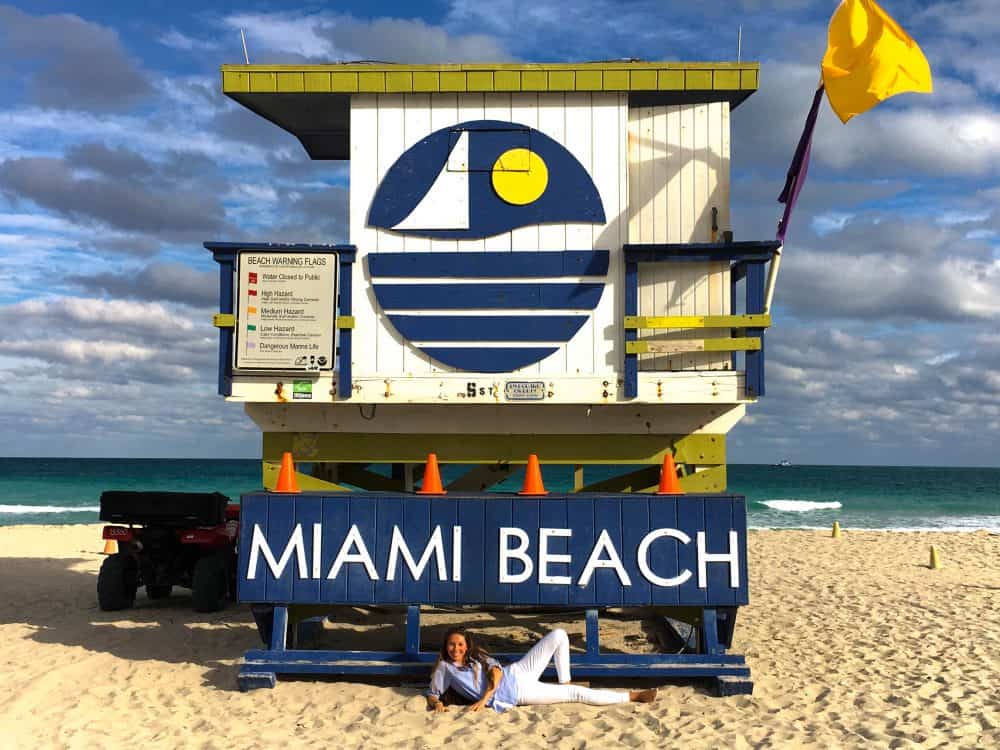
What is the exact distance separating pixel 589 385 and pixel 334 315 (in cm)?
242

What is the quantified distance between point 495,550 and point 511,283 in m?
2.53

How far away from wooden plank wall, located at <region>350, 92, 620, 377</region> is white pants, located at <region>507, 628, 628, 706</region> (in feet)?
8.23

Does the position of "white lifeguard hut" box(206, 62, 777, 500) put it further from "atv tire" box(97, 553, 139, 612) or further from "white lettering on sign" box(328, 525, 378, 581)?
"atv tire" box(97, 553, 139, 612)

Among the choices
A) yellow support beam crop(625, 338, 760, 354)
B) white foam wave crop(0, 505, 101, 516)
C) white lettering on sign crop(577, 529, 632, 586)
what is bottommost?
white foam wave crop(0, 505, 101, 516)

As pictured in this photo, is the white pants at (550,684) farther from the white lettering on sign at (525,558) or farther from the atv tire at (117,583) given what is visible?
the atv tire at (117,583)

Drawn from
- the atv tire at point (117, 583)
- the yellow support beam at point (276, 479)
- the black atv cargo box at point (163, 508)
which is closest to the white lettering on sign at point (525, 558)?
the yellow support beam at point (276, 479)

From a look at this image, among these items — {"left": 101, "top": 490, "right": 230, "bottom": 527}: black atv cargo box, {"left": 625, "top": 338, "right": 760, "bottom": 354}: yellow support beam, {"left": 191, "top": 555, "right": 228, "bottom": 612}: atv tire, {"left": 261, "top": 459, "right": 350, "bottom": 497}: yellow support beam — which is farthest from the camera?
{"left": 101, "top": 490, "right": 230, "bottom": 527}: black atv cargo box

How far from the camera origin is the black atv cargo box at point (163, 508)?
12266 millimetres

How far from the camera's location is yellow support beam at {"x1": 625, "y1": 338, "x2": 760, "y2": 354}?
336 inches

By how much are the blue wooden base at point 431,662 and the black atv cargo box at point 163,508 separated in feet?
15.5

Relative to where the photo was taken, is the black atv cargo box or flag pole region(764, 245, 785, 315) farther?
the black atv cargo box

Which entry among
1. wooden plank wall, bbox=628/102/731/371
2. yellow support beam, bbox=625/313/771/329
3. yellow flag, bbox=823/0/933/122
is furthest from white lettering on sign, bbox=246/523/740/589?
yellow flag, bbox=823/0/933/122

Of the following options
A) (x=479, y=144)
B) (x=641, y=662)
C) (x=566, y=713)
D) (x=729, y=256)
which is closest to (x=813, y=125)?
(x=729, y=256)

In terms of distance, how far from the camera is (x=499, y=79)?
903cm
